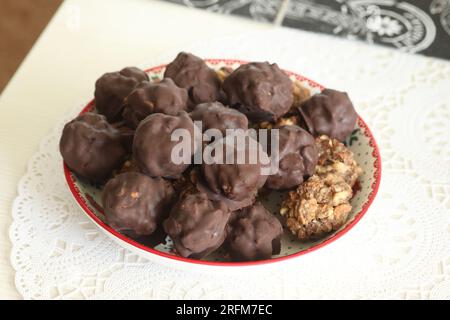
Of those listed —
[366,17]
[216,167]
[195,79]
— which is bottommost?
[216,167]

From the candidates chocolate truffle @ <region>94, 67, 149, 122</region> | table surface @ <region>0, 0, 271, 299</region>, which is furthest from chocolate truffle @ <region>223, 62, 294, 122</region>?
table surface @ <region>0, 0, 271, 299</region>

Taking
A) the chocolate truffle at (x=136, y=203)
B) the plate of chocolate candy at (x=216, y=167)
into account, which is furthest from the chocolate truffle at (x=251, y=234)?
the chocolate truffle at (x=136, y=203)

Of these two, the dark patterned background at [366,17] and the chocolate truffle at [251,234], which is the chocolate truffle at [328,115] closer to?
the chocolate truffle at [251,234]

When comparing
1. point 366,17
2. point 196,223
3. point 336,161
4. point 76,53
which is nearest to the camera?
point 196,223

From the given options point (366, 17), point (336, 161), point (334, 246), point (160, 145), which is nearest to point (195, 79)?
point (160, 145)

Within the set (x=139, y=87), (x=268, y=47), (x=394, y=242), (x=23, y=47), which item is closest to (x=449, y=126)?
(x=394, y=242)

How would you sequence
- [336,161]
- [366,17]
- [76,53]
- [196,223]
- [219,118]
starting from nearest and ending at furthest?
[196,223]
[219,118]
[336,161]
[76,53]
[366,17]

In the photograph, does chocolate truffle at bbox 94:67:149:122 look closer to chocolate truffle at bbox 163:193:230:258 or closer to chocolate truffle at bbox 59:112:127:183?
chocolate truffle at bbox 59:112:127:183

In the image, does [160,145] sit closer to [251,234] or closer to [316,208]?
[251,234]
